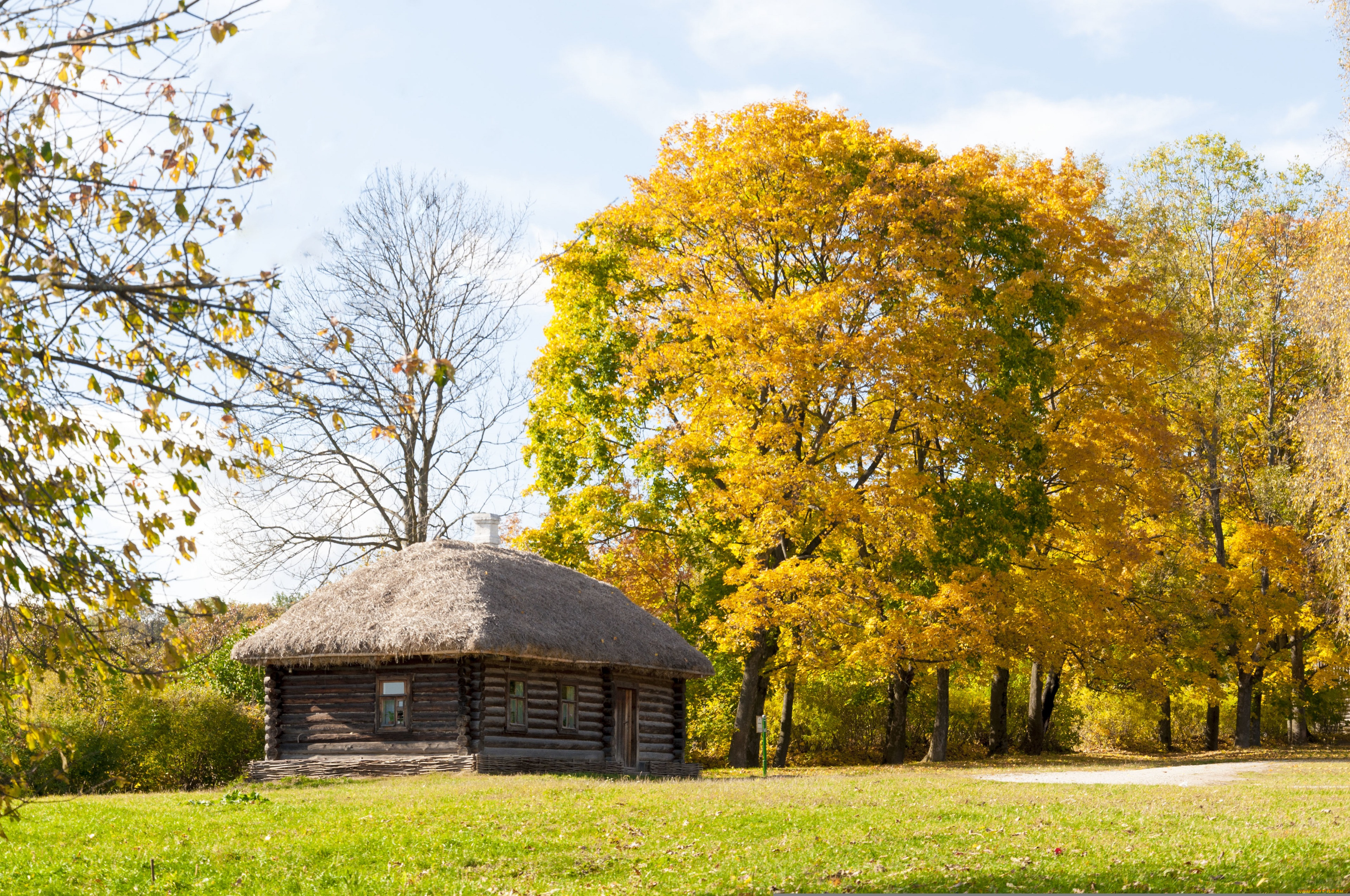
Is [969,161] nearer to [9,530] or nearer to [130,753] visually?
[130,753]

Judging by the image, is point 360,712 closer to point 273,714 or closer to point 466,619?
point 273,714

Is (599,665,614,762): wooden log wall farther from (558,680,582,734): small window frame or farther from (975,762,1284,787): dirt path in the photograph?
(975,762,1284,787): dirt path

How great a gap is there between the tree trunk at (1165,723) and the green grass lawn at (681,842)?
23.7 metres

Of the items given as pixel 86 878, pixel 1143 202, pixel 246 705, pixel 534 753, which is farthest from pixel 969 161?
pixel 86 878

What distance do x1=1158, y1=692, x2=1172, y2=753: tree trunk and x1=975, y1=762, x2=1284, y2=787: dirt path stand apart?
43.4 ft

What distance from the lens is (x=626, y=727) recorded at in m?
27.5

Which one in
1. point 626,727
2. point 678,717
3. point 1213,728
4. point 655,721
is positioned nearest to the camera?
point 626,727

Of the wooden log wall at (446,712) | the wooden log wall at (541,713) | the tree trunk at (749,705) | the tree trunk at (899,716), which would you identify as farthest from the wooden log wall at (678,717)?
the tree trunk at (899,716)

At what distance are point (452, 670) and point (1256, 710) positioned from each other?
1227 inches

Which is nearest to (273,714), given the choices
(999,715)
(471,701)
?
(471,701)

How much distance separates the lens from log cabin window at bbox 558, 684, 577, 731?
84.4ft

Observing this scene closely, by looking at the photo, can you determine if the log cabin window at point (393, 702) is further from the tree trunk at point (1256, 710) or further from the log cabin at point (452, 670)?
the tree trunk at point (1256, 710)

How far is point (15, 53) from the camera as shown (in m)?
7.27

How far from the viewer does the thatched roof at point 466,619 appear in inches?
913
